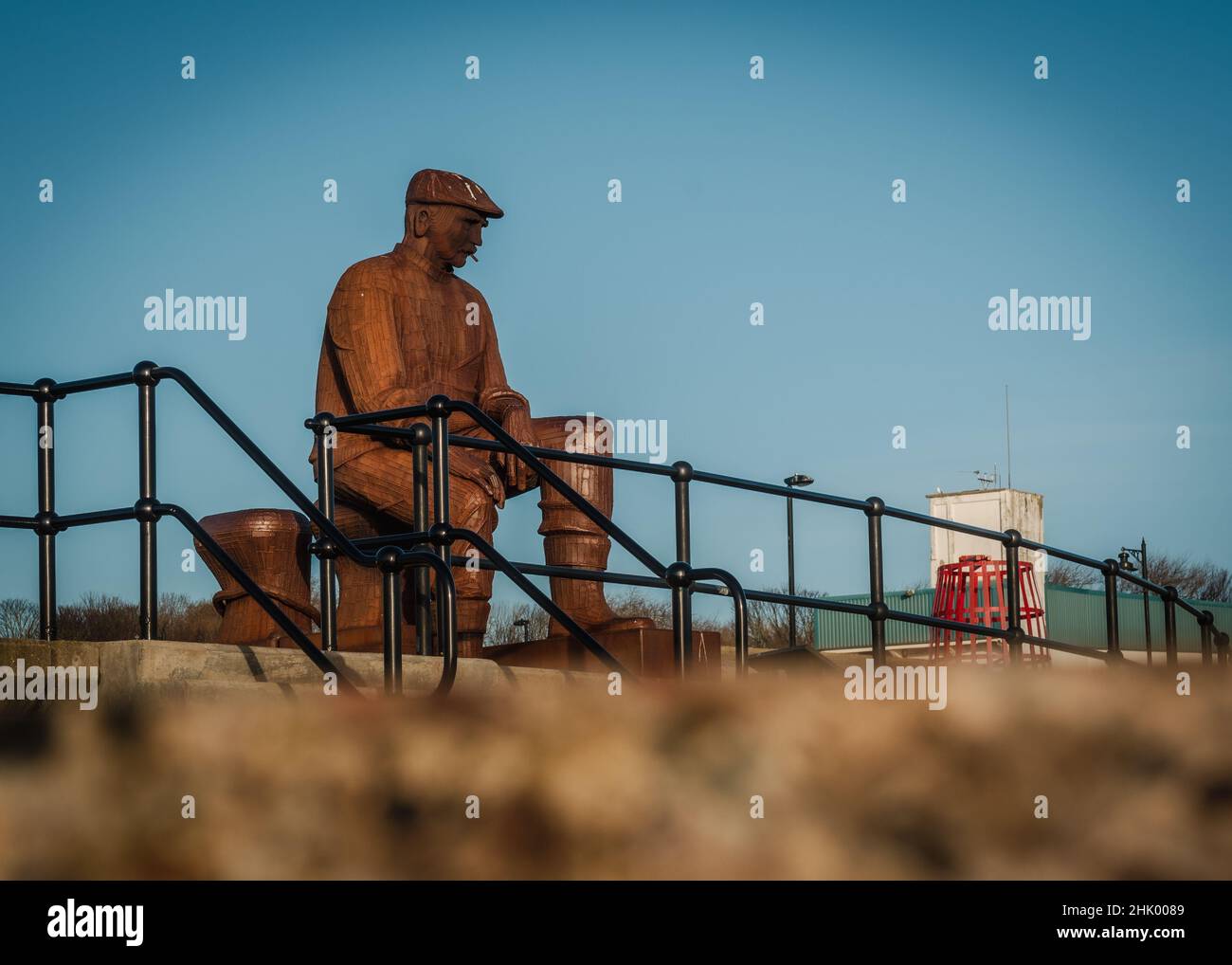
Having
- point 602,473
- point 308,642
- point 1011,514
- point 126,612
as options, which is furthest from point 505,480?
point 1011,514

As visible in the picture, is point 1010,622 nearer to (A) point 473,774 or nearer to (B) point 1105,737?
(B) point 1105,737

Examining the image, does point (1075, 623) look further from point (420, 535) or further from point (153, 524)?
point (153, 524)

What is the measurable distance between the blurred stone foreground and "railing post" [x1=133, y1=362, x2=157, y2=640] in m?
0.82

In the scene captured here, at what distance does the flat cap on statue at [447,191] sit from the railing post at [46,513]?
244 cm

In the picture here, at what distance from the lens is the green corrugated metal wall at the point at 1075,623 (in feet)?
104

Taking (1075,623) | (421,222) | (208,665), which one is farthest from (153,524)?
(1075,623)

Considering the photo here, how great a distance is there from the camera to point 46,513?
6.93m

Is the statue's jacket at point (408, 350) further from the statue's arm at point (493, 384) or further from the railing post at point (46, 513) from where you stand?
the railing post at point (46, 513)

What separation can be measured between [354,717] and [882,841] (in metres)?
1.63

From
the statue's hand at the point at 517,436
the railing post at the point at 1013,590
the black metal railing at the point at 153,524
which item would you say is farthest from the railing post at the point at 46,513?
the railing post at the point at 1013,590

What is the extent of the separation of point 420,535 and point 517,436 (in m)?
1.92

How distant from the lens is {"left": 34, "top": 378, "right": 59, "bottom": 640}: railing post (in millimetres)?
6855
